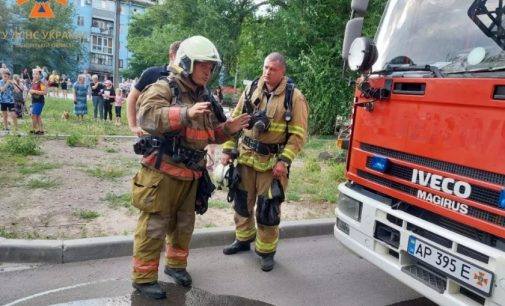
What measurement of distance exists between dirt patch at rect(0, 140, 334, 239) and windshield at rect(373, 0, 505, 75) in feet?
8.51

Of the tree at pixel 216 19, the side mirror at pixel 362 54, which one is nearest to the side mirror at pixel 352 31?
the side mirror at pixel 362 54

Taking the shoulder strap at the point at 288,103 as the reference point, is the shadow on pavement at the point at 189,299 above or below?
below

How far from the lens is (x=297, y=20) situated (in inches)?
478

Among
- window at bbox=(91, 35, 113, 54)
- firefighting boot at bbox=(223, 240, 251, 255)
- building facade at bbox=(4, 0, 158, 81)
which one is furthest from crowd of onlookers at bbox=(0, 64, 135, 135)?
window at bbox=(91, 35, 113, 54)

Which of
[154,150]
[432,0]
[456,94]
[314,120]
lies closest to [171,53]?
[154,150]

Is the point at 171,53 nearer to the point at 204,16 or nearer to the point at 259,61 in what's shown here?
the point at 259,61

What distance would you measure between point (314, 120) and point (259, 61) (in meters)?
4.43

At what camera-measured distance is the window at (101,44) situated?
66000 mm

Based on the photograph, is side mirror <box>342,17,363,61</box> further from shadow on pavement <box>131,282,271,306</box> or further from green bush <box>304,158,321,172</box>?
green bush <box>304,158,321,172</box>

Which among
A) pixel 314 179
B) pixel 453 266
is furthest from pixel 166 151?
pixel 314 179

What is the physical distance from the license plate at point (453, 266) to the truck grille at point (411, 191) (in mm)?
279

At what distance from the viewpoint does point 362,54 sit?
3.41 meters

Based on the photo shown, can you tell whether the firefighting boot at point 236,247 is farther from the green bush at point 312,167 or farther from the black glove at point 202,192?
the green bush at point 312,167

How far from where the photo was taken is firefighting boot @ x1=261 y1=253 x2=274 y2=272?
4.13 metres
